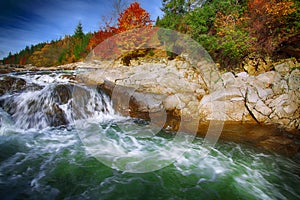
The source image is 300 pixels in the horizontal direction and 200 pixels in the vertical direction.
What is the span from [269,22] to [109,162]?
1235cm

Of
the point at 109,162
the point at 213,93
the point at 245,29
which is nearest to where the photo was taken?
the point at 109,162

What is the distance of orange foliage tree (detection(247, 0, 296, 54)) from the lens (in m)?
9.45

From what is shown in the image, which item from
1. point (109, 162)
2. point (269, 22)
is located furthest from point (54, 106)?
point (269, 22)

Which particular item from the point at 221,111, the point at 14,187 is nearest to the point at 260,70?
the point at 221,111

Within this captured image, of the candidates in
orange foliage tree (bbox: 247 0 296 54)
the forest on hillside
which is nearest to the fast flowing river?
the forest on hillside

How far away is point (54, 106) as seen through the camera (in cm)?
696

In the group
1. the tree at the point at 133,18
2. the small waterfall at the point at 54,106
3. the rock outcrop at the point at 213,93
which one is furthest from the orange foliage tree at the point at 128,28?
the small waterfall at the point at 54,106

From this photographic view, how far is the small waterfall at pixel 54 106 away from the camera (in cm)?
638

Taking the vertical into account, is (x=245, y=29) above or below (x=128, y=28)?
below

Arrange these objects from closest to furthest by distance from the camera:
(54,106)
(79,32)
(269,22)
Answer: (54,106) < (269,22) < (79,32)

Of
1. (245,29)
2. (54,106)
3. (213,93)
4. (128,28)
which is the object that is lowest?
(54,106)

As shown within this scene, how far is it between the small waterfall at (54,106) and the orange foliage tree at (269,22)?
10.5m

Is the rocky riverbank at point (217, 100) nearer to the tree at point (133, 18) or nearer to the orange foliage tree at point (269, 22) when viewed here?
the orange foliage tree at point (269, 22)

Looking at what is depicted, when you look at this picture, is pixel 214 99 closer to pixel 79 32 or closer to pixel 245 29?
pixel 245 29
